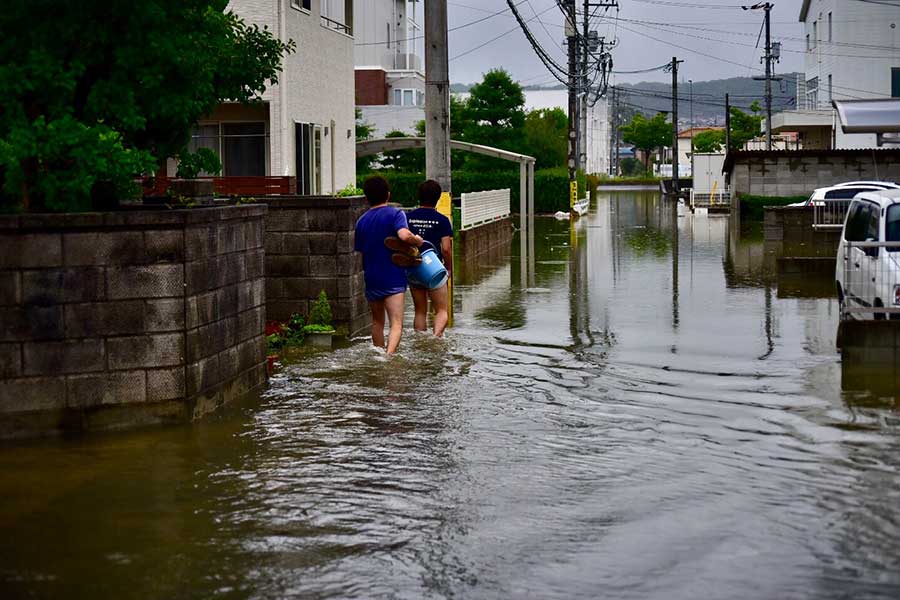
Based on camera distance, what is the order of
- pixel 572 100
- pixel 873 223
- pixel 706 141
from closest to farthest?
pixel 873 223 → pixel 572 100 → pixel 706 141

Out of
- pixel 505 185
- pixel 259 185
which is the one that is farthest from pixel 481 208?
pixel 505 185

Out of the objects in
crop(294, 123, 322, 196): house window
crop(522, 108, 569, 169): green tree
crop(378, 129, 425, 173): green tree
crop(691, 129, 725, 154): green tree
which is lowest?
crop(294, 123, 322, 196): house window

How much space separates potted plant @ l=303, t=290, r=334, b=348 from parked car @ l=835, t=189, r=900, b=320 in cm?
532

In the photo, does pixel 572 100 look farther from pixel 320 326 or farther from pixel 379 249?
pixel 379 249

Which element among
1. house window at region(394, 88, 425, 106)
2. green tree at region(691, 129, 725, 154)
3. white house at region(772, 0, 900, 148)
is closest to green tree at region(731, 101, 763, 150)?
green tree at region(691, 129, 725, 154)

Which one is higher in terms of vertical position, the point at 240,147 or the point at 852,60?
the point at 852,60

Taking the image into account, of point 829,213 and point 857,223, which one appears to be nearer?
point 857,223

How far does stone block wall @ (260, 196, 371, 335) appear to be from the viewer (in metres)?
14.1

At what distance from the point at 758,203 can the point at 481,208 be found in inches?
598

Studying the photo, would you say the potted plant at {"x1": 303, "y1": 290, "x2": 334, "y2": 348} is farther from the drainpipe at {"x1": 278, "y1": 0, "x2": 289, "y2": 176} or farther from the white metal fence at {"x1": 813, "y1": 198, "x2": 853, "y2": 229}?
the white metal fence at {"x1": 813, "y1": 198, "x2": 853, "y2": 229}

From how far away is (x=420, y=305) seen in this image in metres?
13.7

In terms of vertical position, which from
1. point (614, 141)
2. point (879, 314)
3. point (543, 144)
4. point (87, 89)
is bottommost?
point (879, 314)

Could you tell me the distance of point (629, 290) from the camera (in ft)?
64.8

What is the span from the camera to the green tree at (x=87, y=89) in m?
9.18
